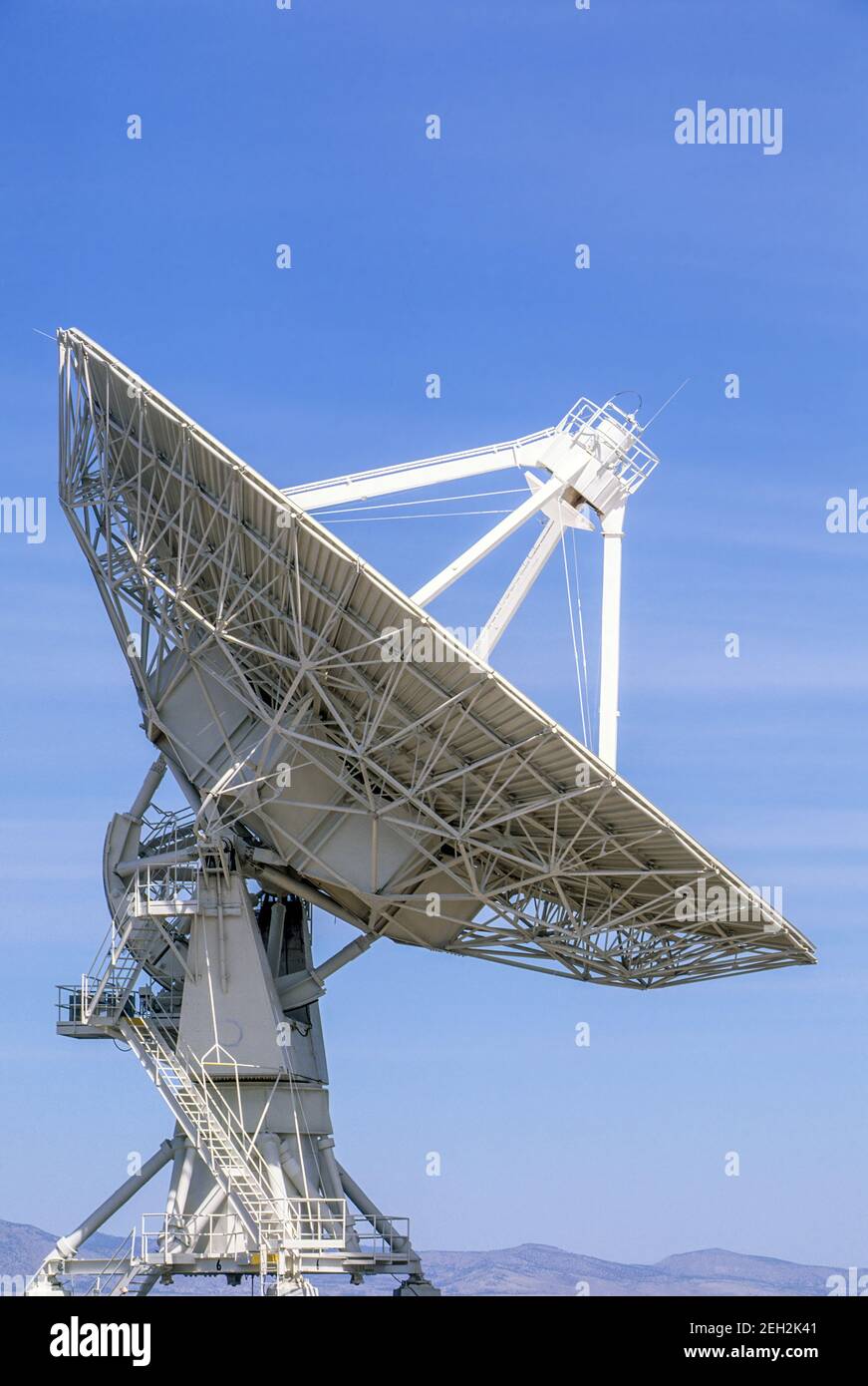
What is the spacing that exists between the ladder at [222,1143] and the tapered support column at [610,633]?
10.2m

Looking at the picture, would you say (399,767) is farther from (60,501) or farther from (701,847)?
(60,501)

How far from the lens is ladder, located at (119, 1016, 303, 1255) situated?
3662cm

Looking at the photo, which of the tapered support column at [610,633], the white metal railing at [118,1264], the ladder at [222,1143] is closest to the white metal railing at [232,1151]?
the ladder at [222,1143]

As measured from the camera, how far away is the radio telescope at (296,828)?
33594mm

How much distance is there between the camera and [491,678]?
3191 centimetres

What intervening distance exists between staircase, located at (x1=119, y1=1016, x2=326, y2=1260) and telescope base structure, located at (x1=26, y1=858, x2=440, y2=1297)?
3 cm

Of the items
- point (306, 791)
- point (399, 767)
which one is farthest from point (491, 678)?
point (306, 791)

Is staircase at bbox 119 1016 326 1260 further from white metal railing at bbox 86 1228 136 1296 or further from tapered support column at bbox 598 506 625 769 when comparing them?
tapered support column at bbox 598 506 625 769

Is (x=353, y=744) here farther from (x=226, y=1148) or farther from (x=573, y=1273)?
(x=573, y=1273)

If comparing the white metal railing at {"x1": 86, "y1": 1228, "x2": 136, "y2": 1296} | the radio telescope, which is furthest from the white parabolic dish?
the white metal railing at {"x1": 86, "y1": 1228, "x2": 136, "y2": 1296}

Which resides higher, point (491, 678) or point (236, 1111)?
point (491, 678)
